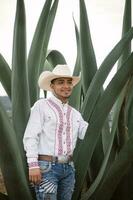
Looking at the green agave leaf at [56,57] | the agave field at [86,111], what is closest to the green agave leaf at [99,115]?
the agave field at [86,111]

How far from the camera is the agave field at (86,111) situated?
1.66 metres

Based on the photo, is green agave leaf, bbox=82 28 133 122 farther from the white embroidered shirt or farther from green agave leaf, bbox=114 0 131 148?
the white embroidered shirt

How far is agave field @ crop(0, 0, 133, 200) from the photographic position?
166cm

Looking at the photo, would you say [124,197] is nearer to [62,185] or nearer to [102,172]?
[102,172]

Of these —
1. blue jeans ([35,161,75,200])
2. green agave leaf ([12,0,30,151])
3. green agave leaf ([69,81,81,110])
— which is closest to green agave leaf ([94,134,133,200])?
blue jeans ([35,161,75,200])

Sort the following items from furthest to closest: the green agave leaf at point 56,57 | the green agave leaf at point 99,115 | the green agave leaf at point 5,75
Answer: the green agave leaf at point 56,57, the green agave leaf at point 5,75, the green agave leaf at point 99,115

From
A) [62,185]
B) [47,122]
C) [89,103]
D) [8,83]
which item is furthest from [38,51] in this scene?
[62,185]

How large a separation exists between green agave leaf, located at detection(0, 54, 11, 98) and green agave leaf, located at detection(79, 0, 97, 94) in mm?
357

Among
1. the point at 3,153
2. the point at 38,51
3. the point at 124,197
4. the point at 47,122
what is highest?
the point at 38,51

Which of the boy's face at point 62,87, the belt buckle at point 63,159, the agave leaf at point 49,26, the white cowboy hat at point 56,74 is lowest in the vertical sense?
the belt buckle at point 63,159

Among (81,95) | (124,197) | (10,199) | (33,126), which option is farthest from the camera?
(81,95)

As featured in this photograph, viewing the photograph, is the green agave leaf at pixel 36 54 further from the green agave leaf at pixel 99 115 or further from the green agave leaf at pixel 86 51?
the green agave leaf at pixel 99 115

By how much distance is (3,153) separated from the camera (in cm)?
165

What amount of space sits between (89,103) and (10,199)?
49cm
